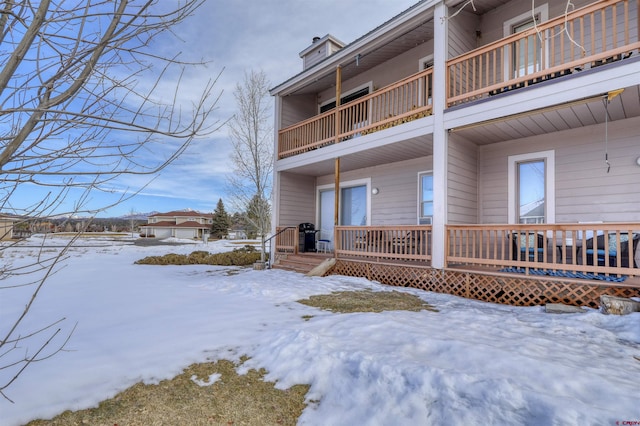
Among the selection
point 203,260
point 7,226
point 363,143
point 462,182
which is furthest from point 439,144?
point 203,260

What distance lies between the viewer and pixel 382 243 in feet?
25.2

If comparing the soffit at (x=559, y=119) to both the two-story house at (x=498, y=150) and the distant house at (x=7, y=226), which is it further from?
the distant house at (x=7, y=226)

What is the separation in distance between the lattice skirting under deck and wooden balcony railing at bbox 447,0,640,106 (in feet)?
11.4

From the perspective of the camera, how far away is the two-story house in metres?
5.03

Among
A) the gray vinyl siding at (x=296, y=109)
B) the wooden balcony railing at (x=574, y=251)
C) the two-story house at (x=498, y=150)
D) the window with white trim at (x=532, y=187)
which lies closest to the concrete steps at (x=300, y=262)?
the two-story house at (x=498, y=150)

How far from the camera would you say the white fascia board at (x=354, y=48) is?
6.92m

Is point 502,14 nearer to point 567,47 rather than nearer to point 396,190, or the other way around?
point 567,47

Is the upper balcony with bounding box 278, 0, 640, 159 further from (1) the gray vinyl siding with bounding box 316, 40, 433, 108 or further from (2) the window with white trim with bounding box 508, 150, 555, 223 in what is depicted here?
(2) the window with white trim with bounding box 508, 150, 555, 223

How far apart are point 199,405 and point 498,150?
7.75 meters

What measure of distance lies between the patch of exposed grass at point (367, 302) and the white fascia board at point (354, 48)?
6.02 meters

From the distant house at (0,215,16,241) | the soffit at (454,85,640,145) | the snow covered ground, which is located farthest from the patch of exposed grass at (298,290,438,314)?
the distant house at (0,215,16,241)

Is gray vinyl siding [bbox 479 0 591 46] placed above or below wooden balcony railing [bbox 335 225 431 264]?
above

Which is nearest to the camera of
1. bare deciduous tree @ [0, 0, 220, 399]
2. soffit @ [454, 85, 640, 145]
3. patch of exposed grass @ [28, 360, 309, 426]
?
bare deciduous tree @ [0, 0, 220, 399]

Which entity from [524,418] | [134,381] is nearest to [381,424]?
[524,418]
